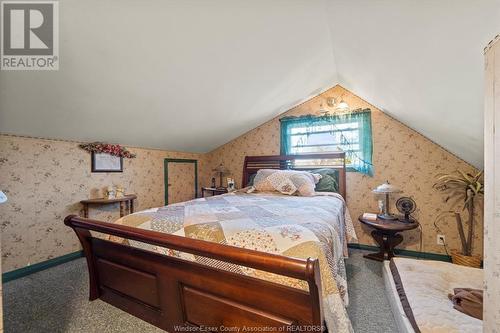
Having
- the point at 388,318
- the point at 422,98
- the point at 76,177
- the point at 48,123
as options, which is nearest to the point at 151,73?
the point at 48,123

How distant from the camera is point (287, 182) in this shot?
3039 millimetres

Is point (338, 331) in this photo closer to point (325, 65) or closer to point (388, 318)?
point (388, 318)

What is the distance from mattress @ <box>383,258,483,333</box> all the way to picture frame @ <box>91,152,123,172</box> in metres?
3.62

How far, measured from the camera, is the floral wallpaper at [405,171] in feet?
9.45

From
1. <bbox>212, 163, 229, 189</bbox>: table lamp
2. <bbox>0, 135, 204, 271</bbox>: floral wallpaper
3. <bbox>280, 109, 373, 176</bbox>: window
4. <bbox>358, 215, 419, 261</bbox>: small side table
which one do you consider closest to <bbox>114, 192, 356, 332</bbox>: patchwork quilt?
<bbox>358, 215, 419, 261</bbox>: small side table

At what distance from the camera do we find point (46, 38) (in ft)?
4.82

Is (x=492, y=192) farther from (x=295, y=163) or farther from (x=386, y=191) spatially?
(x=295, y=163)

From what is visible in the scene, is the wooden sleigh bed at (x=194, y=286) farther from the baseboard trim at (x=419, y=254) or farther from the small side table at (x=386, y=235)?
the baseboard trim at (x=419, y=254)

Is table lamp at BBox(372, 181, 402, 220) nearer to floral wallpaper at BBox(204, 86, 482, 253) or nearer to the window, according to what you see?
floral wallpaper at BBox(204, 86, 482, 253)

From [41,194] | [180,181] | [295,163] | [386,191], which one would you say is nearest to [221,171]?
[180,181]

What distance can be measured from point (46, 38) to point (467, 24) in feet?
8.17

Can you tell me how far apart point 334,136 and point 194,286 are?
9.88 feet

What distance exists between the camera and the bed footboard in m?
1.03

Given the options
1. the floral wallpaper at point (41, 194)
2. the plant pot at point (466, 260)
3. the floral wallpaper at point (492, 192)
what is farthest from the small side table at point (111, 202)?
the plant pot at point (466, 260)
